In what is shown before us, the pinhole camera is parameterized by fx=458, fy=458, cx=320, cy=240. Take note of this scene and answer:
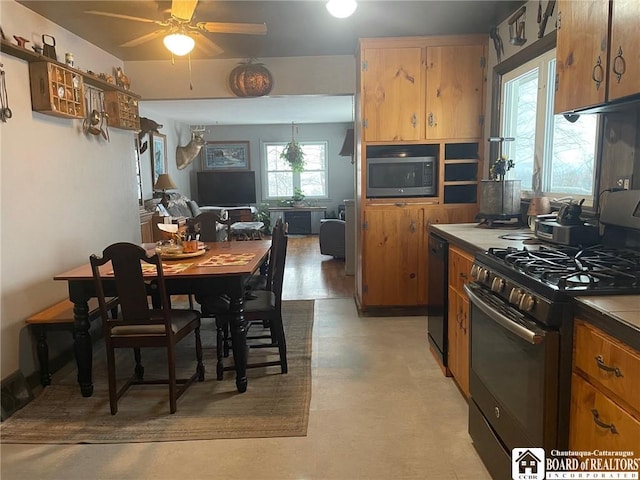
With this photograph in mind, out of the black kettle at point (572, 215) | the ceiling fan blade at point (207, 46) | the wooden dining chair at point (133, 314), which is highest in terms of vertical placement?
the ceiling fan blade at point (207, 46)

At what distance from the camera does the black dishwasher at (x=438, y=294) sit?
2.80 m

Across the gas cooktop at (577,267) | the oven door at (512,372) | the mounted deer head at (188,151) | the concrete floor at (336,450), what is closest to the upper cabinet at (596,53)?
the gas cooktop at (577,267)

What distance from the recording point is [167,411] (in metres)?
2.54

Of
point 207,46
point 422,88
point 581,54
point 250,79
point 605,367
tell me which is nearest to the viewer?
point 605,367

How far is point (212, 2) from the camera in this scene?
9.78 feet

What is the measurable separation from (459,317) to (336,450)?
0.97 m

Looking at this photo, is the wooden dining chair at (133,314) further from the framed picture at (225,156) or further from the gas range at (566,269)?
the framed picture at (225,156)

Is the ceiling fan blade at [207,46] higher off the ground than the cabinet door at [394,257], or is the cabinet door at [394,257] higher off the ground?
the ceiling fan blade at [207,46]

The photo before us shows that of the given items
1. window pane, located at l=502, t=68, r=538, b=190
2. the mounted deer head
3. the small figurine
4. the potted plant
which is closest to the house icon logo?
window pane, located at l=502, t=68, r=538, b=190

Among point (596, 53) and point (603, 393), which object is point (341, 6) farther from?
point (603, 393)

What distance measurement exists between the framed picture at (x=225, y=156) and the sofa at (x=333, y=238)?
4.00 metres

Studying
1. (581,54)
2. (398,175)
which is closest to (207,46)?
(398,175)

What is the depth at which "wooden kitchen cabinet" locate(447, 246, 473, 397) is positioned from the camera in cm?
241

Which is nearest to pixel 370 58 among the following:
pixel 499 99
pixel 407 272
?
pixel 499 99
